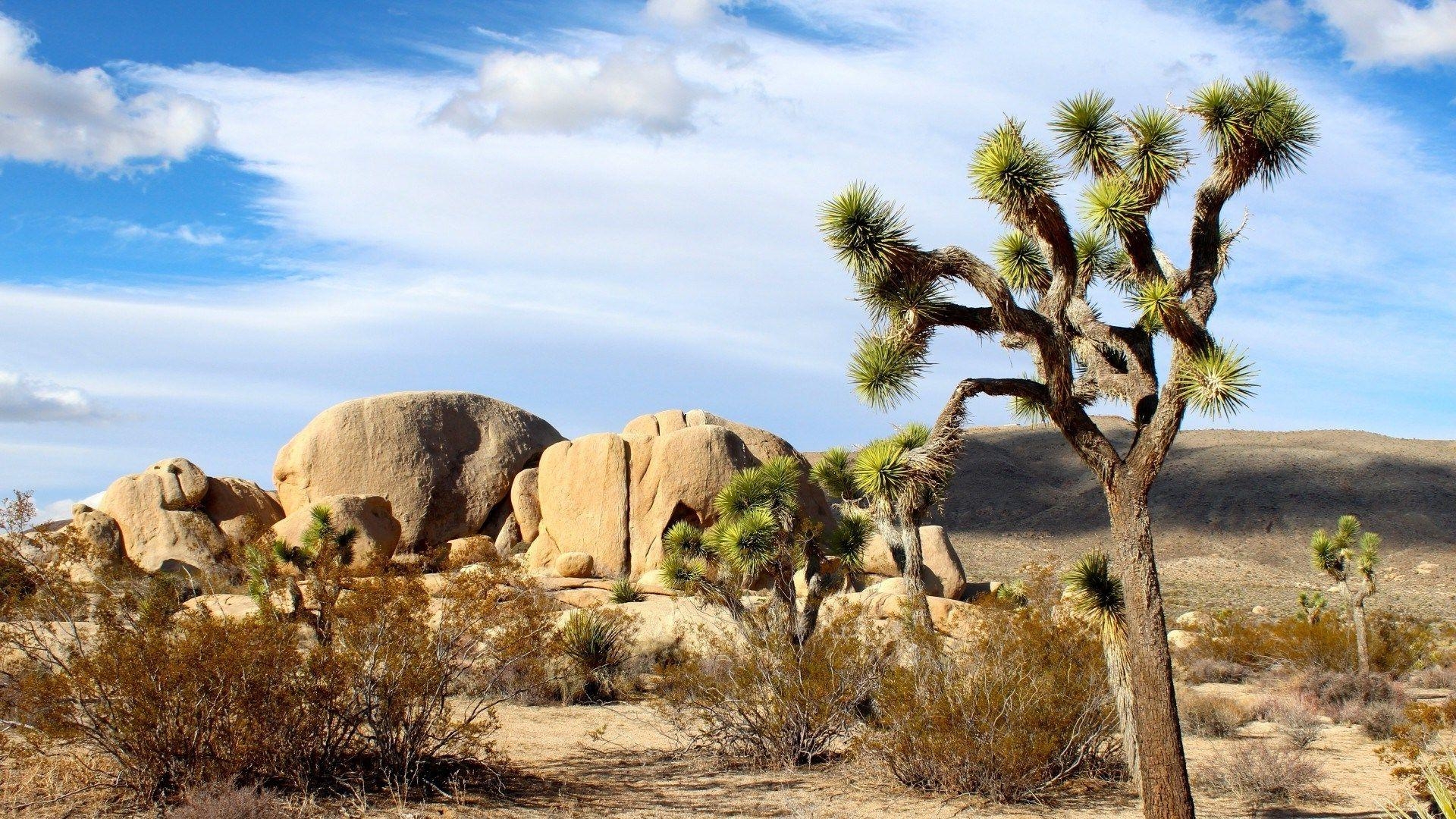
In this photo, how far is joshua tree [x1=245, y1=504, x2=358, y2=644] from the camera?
10.6 m

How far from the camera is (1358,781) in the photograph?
13055 mm

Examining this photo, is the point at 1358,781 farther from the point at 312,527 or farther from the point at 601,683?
the point at 312,527

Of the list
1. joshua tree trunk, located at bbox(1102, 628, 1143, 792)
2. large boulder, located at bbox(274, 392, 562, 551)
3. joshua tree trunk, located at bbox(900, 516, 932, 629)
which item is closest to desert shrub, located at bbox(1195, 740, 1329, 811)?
joshua tree trunk, located at bbox(1102, 628, 1143, 792)

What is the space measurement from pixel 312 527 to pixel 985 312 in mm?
19180

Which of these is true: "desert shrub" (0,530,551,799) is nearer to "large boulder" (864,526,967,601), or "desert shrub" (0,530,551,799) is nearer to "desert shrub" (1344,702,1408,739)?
"desert shrub" (1344,702,1408,739)

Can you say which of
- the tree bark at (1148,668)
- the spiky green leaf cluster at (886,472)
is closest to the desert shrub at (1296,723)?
the tree bark at (1148,668)

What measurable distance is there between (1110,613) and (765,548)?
20.7ft

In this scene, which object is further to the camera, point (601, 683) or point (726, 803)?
point (601, 683)

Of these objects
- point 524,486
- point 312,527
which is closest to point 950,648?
point 312,527

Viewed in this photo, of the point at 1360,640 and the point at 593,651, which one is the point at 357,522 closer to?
the point at 593,651

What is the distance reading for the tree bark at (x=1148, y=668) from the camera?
905cm

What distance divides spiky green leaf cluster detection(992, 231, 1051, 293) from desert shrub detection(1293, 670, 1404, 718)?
11.0 metres

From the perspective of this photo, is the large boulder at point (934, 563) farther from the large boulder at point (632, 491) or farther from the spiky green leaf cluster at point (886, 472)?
the spiky green leaf cluster at point (886, 472)

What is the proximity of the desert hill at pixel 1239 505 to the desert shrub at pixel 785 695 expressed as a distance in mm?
36075
